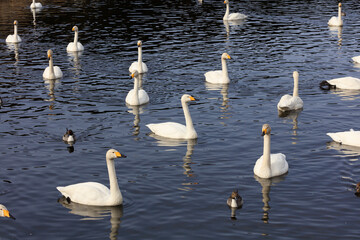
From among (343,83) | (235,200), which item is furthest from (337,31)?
(235,200)

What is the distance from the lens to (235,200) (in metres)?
17.0

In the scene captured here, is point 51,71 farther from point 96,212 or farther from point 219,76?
Result: point 96,212

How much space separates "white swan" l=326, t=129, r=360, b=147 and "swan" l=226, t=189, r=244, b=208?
6484mm

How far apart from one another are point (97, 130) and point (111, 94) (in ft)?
17.6

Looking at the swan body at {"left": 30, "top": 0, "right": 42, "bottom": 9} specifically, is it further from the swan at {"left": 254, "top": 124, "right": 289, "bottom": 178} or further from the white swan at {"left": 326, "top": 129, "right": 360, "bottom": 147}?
the swan at {"left": 254, "top": 124, "right": 289, "bottom": 178}

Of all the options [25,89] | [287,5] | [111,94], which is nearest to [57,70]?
[25,89]

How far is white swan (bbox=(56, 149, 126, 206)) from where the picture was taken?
57.3ft

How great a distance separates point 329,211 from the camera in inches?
672

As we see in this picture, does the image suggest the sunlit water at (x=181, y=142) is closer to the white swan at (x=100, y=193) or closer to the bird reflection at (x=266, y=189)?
the bird reflection at (x=266, y=189)

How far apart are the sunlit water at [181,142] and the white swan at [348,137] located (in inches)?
12.0

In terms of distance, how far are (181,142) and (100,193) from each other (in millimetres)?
6013

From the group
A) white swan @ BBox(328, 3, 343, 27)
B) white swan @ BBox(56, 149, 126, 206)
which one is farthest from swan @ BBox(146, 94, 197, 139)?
white swan @ BBox(328, 3, 343, 27)

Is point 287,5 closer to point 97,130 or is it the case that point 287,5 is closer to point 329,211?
point 97,130

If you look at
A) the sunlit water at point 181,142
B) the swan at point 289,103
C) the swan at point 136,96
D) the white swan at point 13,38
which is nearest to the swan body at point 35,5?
the sunlit water at point 181,142
